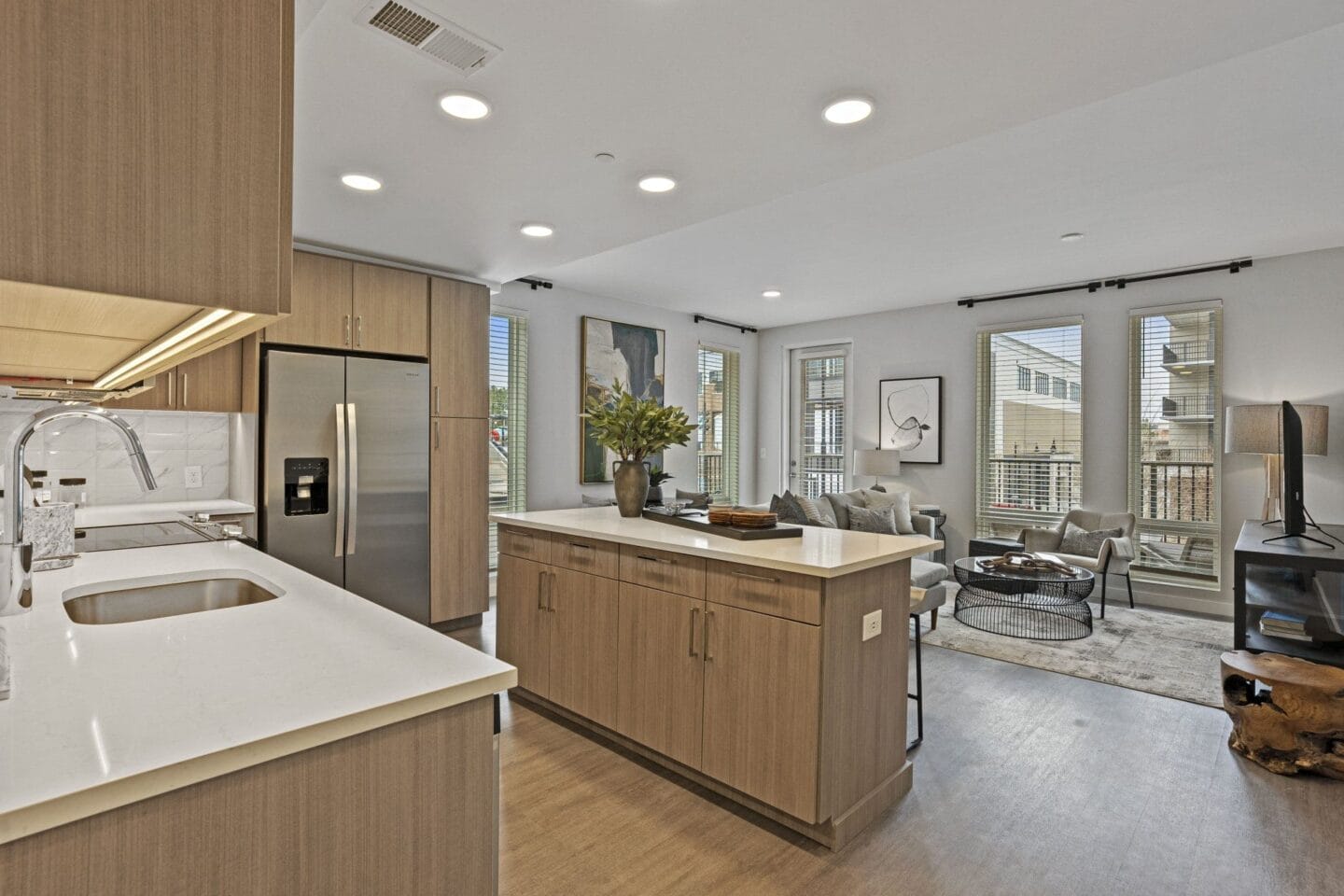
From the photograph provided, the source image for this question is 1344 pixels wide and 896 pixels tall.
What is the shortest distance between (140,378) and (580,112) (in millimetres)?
1543

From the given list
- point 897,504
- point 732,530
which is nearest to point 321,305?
point 732,530

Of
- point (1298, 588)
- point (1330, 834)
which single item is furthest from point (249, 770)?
point (1298, 588)

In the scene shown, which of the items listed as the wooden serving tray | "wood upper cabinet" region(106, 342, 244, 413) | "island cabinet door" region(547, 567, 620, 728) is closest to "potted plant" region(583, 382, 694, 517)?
the wooden serving tray

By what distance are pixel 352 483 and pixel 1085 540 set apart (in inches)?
207

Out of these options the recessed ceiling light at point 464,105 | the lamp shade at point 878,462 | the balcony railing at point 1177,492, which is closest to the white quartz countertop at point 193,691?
the recessed ceiling light at point 464,105

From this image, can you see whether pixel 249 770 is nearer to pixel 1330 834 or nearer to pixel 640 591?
pixel 640 591

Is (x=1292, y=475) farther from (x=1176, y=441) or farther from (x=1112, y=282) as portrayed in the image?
(x=1112, y=282)

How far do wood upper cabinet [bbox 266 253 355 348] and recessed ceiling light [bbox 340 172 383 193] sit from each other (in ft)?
3.44

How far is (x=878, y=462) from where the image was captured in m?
6.45

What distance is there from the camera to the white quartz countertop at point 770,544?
2074 millimetres

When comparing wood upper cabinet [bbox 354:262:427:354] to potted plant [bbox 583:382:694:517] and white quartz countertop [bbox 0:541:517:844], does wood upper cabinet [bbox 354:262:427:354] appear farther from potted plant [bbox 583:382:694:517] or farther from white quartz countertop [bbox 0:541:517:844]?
white quartz countertop [bbox 0:541:517:844]

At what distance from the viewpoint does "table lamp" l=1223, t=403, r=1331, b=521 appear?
443 cm

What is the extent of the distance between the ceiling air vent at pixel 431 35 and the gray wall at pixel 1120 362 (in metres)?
5.45

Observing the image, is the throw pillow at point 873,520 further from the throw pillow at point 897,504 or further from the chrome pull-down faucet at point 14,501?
the chrome pull-down faucet at point 14,501
